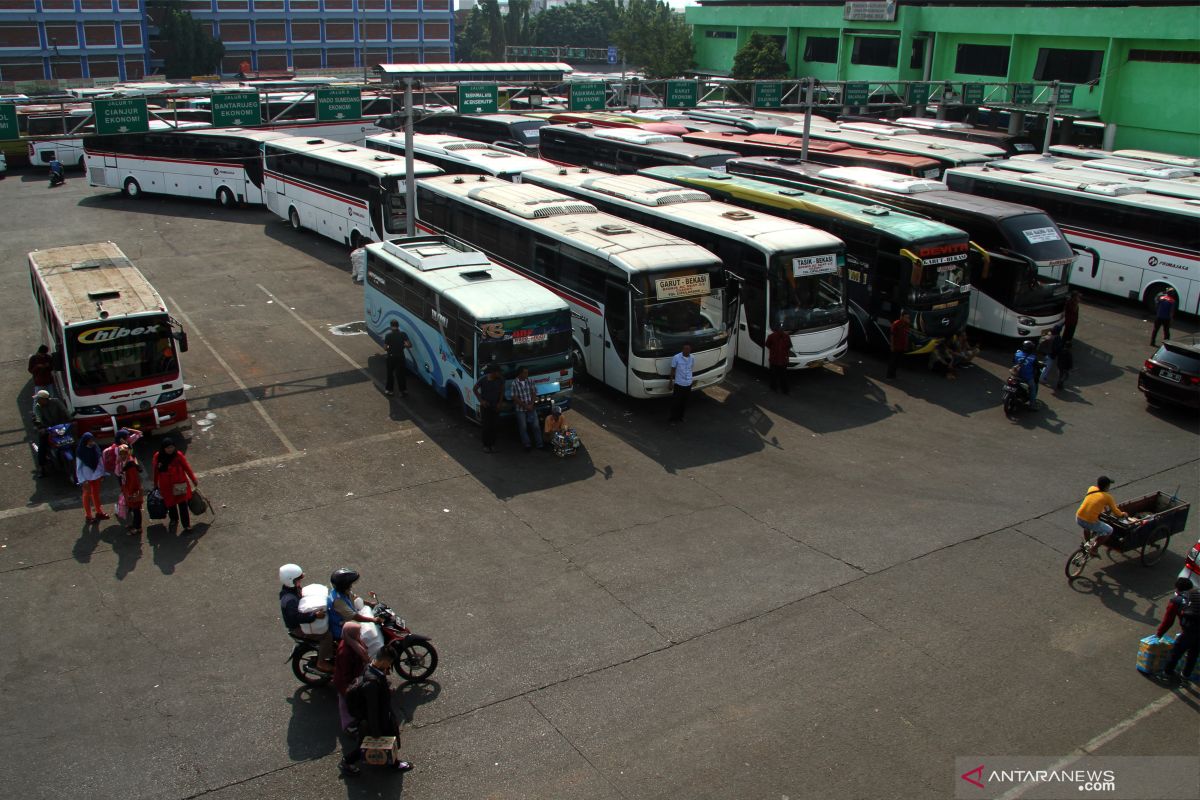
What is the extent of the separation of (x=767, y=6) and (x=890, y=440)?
167 feet

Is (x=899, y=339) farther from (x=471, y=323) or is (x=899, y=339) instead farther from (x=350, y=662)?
(x=350, y=662)

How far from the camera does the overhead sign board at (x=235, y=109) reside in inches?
1158

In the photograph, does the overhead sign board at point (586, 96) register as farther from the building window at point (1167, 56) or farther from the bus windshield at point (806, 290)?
the building window at point (1167, 56)

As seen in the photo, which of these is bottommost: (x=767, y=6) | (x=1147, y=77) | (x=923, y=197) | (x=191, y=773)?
(x=191, y=773)

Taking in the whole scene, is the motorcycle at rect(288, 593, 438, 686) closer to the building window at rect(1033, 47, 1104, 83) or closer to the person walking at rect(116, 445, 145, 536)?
the person walking at rect(116, 445, 145, 536)

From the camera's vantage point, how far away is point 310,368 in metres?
20.2

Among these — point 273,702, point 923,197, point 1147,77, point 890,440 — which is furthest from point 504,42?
point 273,702

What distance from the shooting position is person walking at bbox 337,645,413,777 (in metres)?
8.92

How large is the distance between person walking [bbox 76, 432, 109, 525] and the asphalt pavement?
0.28 metres

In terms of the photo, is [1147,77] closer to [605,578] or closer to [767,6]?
[767,6]

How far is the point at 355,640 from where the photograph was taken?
936 cm

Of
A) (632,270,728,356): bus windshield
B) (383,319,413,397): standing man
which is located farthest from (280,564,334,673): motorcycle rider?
(632,270,728,356): bus windshield

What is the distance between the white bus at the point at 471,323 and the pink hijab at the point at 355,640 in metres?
7.47

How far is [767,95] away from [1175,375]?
25014 mm
